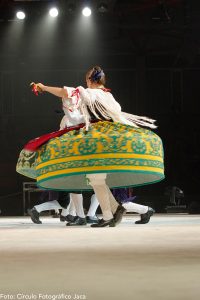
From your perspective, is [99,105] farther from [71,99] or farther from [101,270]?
[101,270]

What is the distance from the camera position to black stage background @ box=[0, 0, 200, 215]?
35.0ft

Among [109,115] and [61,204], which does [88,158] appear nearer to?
[109,115]

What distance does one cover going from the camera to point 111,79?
11641 millimetres

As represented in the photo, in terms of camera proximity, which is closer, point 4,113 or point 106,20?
Result: point 106,20

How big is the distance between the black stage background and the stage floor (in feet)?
26.3

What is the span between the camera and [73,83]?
449 inches

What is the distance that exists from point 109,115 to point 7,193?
7618 mm

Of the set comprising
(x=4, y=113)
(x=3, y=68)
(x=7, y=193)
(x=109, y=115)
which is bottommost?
(x=7, y=193)

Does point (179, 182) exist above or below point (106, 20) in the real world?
below

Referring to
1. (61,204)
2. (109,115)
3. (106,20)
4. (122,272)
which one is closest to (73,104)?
(109,115)

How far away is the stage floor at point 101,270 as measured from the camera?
1.14 meters

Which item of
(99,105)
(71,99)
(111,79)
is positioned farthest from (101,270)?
(111,79)

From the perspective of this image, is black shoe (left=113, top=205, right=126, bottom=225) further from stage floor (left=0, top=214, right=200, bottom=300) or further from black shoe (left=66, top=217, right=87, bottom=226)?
stage floor (left=0, top=214, right=200, bottom=300)

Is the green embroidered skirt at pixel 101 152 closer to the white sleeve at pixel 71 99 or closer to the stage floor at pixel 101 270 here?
the white sleeve at pixel 71 99
